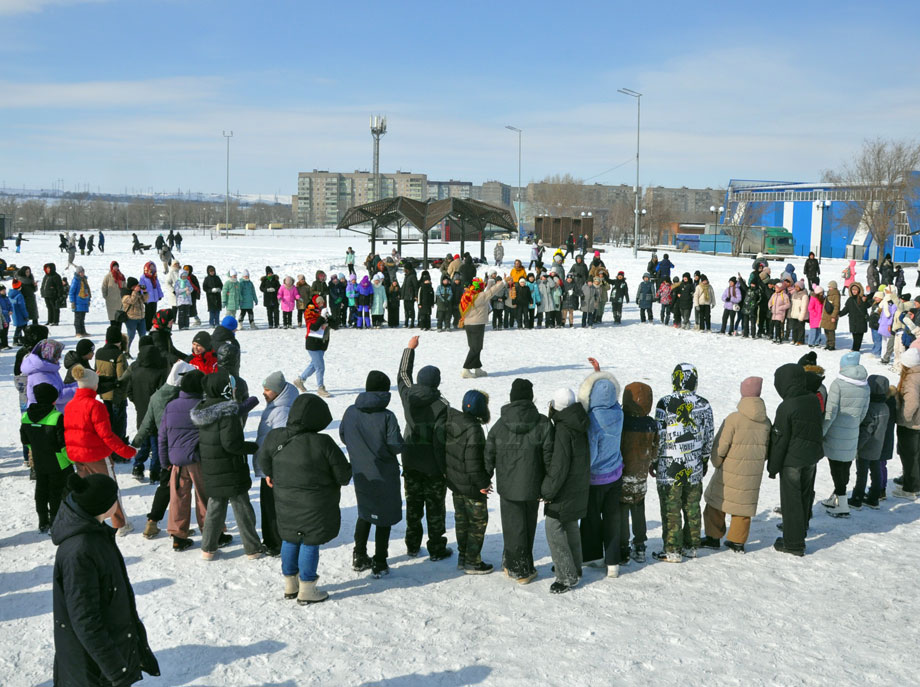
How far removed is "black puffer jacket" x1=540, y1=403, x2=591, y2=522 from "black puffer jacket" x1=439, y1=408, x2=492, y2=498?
48 cm

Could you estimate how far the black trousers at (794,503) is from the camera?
20.5ft

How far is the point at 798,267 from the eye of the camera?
35938 mm

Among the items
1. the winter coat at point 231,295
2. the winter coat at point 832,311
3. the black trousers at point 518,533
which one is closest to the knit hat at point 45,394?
the black trousers at point 518,533

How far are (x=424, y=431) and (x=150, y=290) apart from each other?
1302 cm

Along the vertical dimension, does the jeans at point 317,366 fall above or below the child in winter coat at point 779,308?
below

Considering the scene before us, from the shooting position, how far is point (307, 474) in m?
4.96

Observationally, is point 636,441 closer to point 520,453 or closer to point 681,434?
point 681,434

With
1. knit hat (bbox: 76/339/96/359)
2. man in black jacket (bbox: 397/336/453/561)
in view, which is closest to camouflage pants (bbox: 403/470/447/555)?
man in black jacket (bbox: 397/336/453/561)

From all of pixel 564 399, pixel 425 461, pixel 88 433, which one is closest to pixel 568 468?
pixel 564 399

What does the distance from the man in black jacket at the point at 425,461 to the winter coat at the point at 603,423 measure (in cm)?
106

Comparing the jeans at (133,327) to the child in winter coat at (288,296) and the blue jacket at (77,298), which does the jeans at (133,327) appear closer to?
the blue jacket at (77,298)

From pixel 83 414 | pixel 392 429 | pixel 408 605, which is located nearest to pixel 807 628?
pixel 408 605

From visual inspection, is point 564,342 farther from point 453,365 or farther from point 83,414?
point 83,414

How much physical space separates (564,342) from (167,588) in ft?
44.3
